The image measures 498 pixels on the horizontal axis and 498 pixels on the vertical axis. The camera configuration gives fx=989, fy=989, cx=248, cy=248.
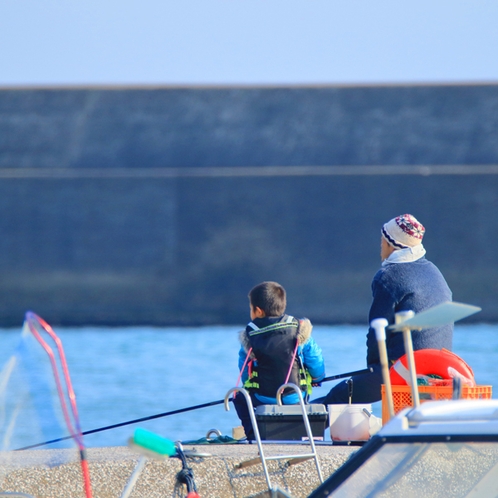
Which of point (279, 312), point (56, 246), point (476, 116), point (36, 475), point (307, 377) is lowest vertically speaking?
point (36, 475)

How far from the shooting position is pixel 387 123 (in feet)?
86.0

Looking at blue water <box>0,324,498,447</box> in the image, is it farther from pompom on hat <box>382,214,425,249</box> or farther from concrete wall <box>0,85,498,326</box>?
pompom on hat <box>382,214,425,249</box>

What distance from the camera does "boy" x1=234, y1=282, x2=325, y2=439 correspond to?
461cm

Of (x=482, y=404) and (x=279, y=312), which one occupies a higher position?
(x=279, y=312)

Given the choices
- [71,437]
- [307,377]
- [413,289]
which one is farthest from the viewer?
[307,377]

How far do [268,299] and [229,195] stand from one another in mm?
21185

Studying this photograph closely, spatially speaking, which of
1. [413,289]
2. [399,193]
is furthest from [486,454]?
[399,193]

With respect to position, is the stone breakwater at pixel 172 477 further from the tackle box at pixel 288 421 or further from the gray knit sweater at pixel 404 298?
the gray knit sweater at pixel 404 298

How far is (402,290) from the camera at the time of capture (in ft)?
14.5

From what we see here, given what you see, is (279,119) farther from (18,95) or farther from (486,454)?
(486,454)

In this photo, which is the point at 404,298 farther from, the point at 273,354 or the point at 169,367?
the point at 169,367

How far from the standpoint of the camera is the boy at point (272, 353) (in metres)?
4.61

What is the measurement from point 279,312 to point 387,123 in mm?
22122

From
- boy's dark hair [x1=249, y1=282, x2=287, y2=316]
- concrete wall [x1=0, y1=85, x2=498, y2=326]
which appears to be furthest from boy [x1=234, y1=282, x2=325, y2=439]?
concrete wall [x1=0, y1=85, x2=498, y2=326]
